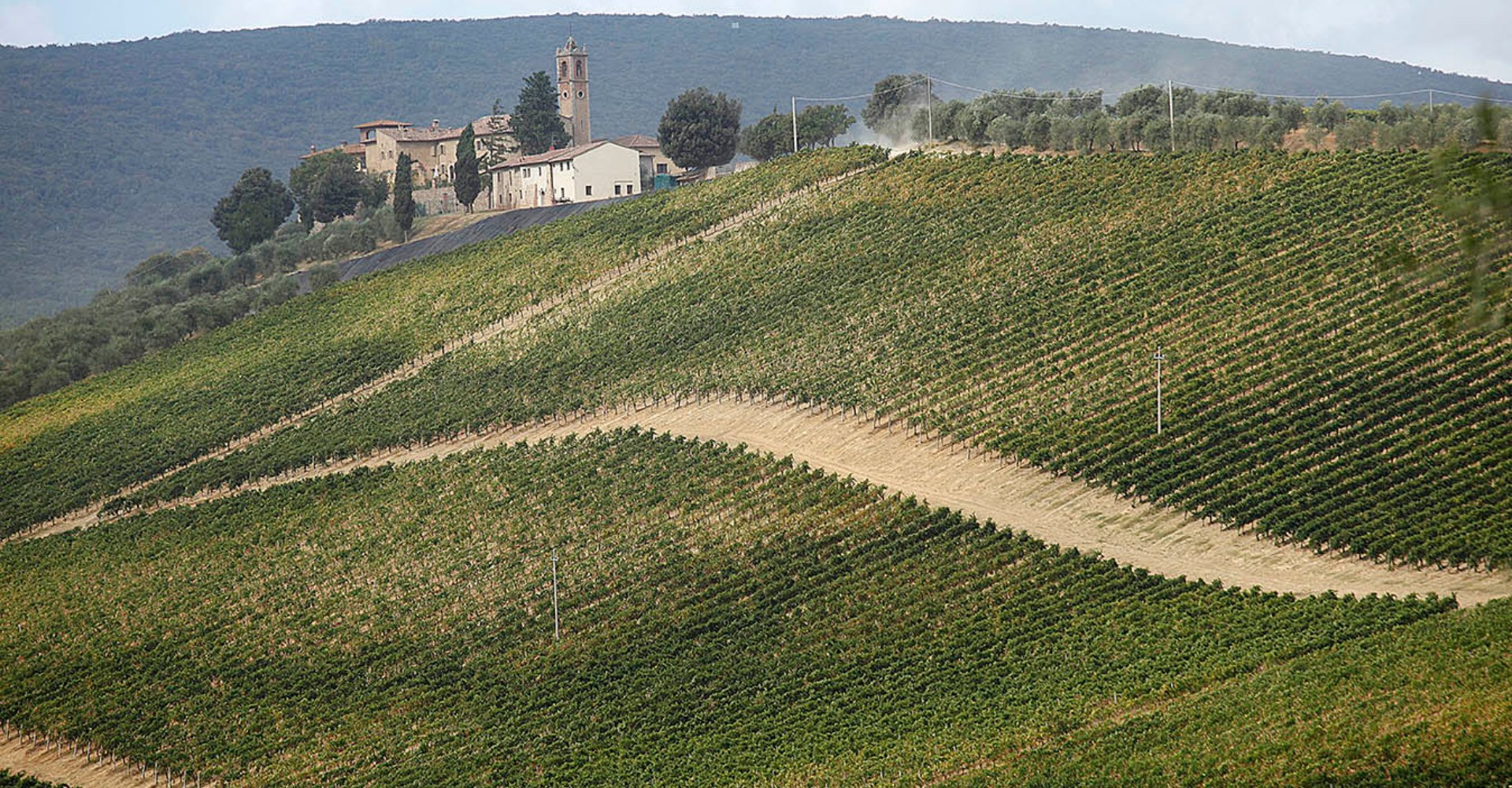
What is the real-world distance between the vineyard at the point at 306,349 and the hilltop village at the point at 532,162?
15.7 m

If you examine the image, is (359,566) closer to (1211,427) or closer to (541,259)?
(1211,427)

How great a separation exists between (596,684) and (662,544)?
28.3 feet

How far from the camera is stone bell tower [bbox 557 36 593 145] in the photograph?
142 metres

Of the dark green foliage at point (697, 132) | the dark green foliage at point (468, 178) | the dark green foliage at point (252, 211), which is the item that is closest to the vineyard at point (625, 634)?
the dark green foliage at point (697, 132)

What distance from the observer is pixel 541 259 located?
3696 inches

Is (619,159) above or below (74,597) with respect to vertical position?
above

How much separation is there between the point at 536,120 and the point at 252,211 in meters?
23.5

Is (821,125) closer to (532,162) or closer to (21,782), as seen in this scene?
(532,162)

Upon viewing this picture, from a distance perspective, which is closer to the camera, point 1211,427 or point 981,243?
point 1211,427

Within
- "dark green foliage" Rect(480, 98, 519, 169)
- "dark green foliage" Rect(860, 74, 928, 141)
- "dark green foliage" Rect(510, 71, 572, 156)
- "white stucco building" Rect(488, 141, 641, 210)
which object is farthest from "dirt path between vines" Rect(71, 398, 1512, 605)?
"dark green foliage" Rect(510, 71, 572, 156)

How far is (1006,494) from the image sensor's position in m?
54.3

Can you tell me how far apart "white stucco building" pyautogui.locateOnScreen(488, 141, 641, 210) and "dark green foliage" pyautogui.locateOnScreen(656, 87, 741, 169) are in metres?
3.34

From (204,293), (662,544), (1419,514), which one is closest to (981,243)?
(662,544)

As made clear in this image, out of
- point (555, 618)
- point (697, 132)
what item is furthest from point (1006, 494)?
point (697, 132)
